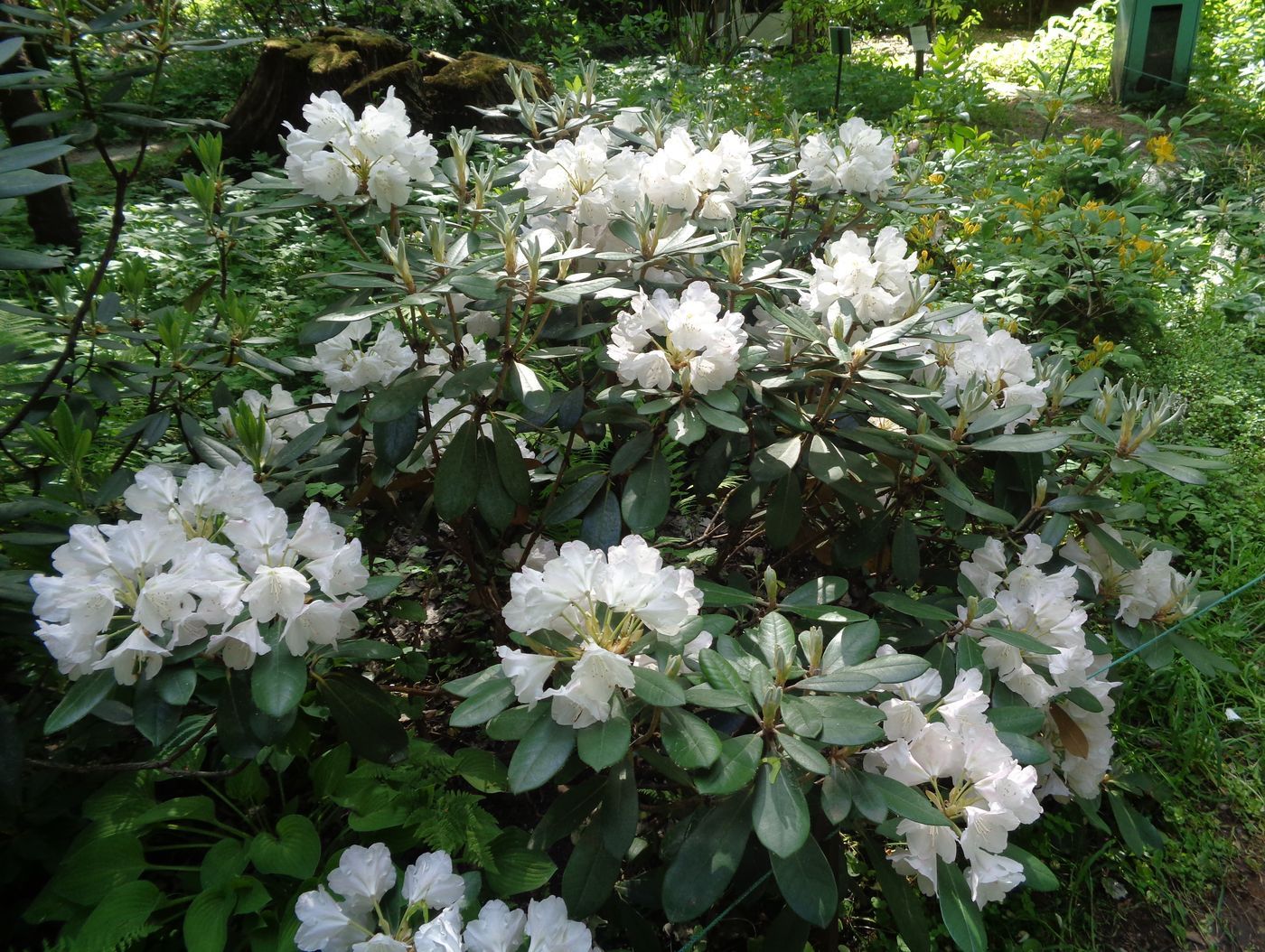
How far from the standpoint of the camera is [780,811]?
42.9 inches

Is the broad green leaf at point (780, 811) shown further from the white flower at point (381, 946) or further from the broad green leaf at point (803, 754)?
the white flower at point (381, 946)

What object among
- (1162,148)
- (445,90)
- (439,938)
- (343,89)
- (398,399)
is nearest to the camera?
(439,938)

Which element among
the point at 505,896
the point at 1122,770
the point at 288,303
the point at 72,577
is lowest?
the point at 1122,770

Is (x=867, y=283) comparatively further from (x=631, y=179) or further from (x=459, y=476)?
(x=459, y=476)

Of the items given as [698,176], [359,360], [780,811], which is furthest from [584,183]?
[780,811]

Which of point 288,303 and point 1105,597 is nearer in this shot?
point 1105,597

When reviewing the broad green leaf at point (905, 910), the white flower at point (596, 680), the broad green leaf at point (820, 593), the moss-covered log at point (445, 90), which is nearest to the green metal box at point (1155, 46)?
the moss-covered log at point (445, 90)

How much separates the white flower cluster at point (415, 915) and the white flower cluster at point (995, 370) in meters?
1.24

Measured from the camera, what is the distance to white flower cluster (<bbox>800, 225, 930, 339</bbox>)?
5.44ft

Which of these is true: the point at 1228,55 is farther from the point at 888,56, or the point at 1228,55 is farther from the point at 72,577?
the point at 72,577

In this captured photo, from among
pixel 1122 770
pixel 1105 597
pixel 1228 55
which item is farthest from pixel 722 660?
→ pixel 1228 55

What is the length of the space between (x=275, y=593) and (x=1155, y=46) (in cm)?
871

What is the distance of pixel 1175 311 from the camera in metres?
3.51

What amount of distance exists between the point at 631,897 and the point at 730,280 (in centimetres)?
118
